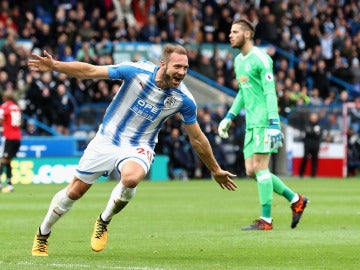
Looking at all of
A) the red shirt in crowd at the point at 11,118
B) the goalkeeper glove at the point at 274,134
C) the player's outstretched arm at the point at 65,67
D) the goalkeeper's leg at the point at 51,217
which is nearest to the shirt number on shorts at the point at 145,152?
the goalkeeper's leg at the point at 51,217

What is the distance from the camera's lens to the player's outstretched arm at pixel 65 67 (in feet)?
31.2

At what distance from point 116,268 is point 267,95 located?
492 cm

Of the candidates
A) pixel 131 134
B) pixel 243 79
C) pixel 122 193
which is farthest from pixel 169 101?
pixel 243 79

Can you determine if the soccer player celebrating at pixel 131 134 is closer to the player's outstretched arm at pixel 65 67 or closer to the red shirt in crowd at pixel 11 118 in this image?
the player's outstretched arm at pixel 65 67

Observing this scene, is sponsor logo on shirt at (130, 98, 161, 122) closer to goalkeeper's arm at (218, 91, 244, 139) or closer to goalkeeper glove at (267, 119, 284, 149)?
goalkeeper glove at (267, 119, 284, 149)

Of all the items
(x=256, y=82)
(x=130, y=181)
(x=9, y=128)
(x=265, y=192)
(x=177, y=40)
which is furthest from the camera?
(x=177, y=40)

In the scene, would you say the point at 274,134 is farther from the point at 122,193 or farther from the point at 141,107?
the point at 122,193

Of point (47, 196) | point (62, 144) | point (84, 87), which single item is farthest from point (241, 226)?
point (84, 87)

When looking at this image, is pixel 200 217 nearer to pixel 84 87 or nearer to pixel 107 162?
pixel 107 162

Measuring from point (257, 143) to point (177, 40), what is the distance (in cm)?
2094

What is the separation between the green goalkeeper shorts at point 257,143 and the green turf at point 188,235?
103 cm

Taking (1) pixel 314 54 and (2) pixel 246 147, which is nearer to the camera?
(2) pixel 246 147

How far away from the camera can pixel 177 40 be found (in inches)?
1357

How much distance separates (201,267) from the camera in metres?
9.46
